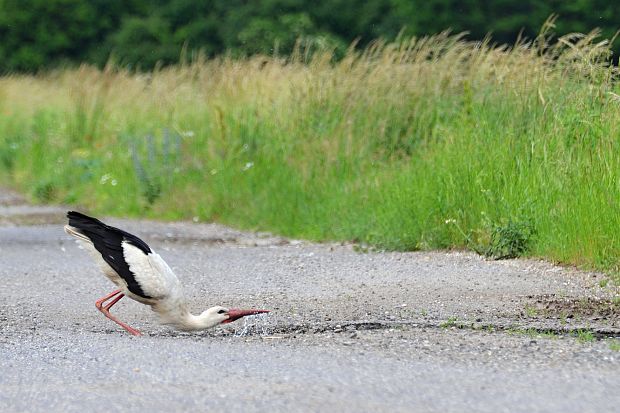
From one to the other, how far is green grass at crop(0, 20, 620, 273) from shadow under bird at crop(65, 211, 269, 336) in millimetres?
3958

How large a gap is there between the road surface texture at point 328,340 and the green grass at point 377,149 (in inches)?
26.0

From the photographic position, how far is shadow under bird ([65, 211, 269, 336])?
28.0ft

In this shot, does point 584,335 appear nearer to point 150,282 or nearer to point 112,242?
point 150,282

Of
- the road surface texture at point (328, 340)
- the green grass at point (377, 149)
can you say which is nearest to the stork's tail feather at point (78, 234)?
Answer: the road surface texture at point (328, 340)

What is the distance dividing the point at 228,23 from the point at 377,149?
29.0 m

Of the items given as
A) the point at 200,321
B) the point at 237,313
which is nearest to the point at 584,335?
the point at 237,313

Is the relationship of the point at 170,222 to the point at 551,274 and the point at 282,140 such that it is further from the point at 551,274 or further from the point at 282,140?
the point at 551,274

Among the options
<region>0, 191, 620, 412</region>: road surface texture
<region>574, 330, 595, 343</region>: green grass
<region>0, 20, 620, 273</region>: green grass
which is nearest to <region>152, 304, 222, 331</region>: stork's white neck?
<region>0, 191, 620, 412</region>: road surface texture

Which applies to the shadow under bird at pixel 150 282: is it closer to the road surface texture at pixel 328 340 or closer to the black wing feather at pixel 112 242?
the black wing feather at pixel 112 242

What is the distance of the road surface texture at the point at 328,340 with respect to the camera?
640 cm

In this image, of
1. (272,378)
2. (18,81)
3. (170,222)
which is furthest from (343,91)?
(18,81)

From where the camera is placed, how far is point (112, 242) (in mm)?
8906

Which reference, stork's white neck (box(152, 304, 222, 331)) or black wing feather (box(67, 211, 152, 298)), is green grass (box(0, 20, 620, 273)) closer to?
stork's white neck (box(152, 304, 222, 331))

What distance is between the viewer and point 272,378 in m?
6.88
